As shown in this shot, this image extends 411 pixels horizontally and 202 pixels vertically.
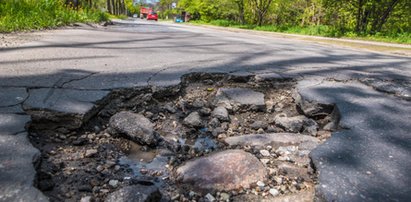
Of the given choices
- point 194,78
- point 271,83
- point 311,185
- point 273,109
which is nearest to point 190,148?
point 311,185

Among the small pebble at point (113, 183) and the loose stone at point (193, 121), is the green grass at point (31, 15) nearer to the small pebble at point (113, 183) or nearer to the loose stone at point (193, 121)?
the loose stone at point (193, 121)

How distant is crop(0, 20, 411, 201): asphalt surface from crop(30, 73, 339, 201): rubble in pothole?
0.11 metres

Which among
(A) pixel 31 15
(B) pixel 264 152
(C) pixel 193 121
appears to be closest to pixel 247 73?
(C) pixel 193 121

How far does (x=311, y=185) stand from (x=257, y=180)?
0.26 metres

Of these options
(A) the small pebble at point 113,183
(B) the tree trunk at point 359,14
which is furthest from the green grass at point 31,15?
(B) the tree trunk at point 359,14

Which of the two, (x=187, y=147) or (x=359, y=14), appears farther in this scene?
(x=359, y=14)

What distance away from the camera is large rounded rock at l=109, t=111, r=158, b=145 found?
6.19ft

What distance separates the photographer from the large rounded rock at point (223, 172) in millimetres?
1465

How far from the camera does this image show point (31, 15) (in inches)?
256

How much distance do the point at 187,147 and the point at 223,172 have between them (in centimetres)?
42

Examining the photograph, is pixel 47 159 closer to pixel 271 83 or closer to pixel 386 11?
pixel 271 83

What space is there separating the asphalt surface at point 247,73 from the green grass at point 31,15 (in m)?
1.82

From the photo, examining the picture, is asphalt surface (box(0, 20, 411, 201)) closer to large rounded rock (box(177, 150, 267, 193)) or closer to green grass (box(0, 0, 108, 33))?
large rounded rock (box(177, 150, 267, 193))

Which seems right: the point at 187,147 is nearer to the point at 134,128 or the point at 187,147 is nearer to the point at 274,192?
the point at 134,128
